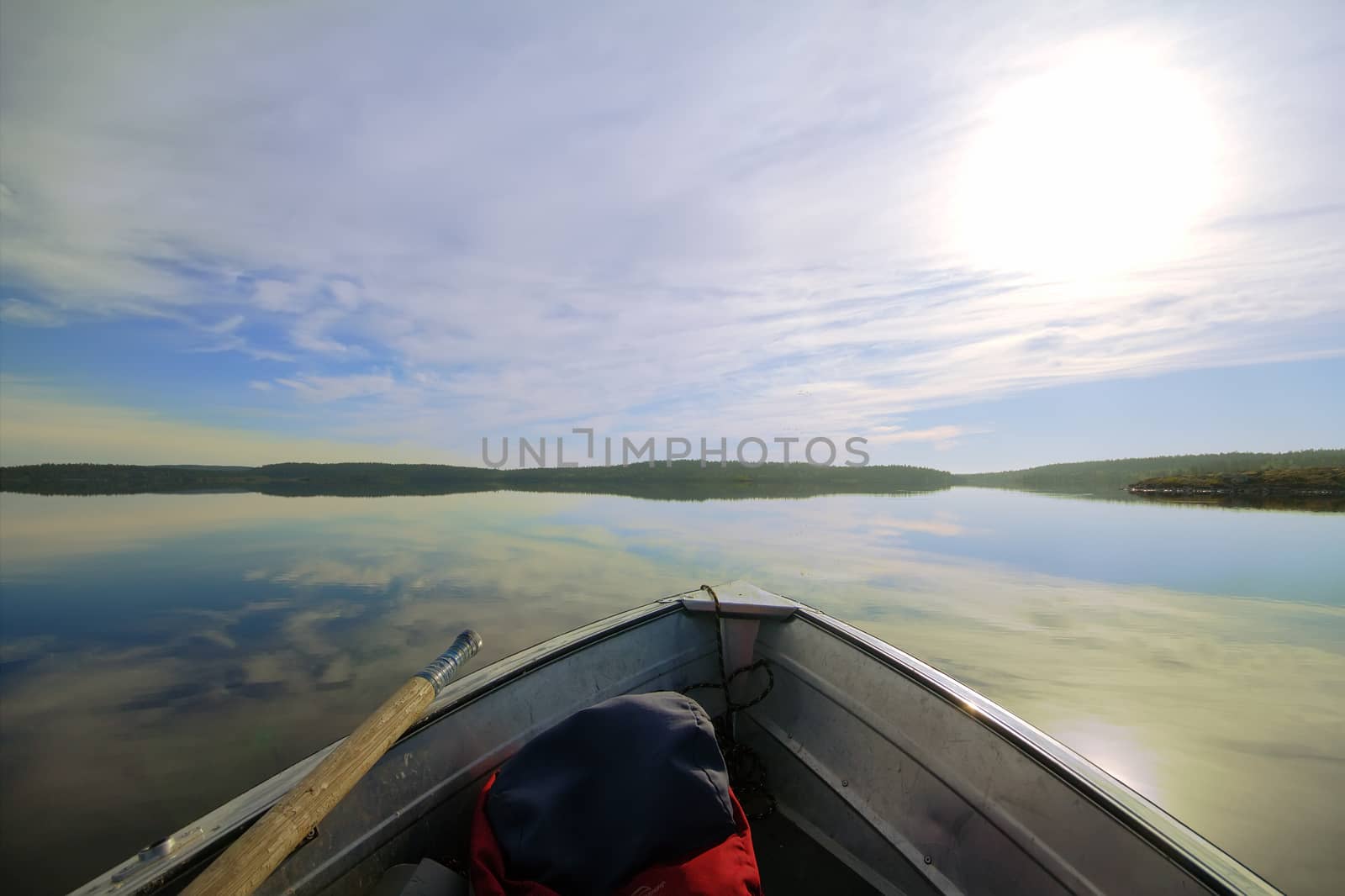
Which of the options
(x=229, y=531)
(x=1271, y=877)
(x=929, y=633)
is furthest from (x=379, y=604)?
(x=229, y=531)

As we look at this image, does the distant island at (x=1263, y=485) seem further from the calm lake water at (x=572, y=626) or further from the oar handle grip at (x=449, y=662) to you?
the oar handle grip at (x=449, y=662)

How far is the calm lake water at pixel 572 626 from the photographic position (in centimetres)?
356

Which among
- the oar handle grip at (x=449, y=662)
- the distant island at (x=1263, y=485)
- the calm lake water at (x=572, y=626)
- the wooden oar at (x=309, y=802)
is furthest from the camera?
the distant island at (x=1263, y=485)

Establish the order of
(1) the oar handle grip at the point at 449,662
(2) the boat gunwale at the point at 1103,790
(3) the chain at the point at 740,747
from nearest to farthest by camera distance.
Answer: (2) the boat gunwale at the point at 1103,790 < (1) the oar handle grip at the point at 449,662 < (3) the chain at the point at 740,747

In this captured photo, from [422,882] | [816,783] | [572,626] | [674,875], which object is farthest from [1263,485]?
[422,882]

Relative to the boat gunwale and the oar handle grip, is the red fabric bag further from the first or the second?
the boat gunwale

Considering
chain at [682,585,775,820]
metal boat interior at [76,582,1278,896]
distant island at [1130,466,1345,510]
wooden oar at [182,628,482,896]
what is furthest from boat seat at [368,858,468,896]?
distant island at [1130,466,1345,510]

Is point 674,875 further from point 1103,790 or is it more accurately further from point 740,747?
point 740,747

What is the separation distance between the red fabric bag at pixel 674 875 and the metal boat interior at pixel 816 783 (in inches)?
16.6

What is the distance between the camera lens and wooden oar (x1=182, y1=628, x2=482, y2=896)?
3.73 ft

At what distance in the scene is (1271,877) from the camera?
283cm

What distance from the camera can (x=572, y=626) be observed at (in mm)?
7086

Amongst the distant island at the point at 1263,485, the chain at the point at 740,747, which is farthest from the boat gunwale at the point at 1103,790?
the distant island at the point at 1263,485

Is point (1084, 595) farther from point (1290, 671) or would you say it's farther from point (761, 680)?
point (761, 680)
